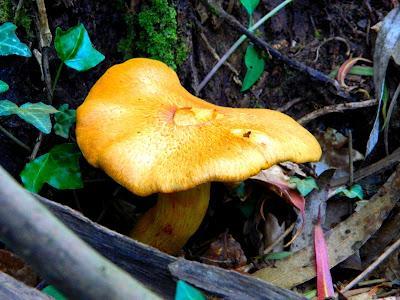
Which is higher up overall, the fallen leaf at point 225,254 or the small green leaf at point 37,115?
the small green leaf at point 37,115

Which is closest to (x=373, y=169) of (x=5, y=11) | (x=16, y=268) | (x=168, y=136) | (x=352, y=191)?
(x=352, y=191)

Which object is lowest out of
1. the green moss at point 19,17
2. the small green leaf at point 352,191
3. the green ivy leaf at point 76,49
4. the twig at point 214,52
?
the small green leaf at point 352,191

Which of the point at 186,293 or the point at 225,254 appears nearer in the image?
the point at 186,293

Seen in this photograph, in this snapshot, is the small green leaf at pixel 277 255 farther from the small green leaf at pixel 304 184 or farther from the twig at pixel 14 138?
the twig at pixel 14 138

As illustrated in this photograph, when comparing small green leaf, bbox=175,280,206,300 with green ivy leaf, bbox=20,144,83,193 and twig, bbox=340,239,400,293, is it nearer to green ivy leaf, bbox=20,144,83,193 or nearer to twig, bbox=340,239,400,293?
green ivy leaf, bbox=20,144,83,193

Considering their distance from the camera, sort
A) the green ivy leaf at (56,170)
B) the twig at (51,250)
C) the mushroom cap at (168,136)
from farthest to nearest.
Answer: the green ivy leaf at (56,170)
the mushroom cap at (168,136)
the twig at (51,250)

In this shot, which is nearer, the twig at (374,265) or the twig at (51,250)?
the twig at (51,250)

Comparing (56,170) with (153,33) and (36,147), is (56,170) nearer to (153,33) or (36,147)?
(36,147)

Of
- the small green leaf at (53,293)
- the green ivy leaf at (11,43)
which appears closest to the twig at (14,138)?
the green ivy leaf at (11,43)
